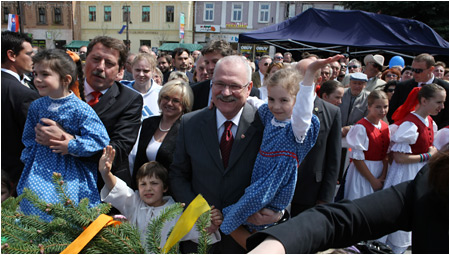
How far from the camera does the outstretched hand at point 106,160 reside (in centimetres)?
209

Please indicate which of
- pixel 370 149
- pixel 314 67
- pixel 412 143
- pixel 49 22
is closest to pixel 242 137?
pixel 314 67

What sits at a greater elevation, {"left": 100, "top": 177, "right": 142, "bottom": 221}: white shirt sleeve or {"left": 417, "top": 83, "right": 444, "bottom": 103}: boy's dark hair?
{"left": 417, "top": 83, "right": 444, "bottom": 103}: boy's dark hair

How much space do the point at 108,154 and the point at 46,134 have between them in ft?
1.31

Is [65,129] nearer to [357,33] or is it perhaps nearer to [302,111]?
[302,111]

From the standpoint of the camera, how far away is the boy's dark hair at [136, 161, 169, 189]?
2.35 meters

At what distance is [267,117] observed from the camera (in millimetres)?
2125

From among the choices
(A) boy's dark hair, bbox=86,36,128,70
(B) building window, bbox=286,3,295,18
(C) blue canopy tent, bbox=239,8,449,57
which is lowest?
(A) boy's dark hair, bbox=86,36,128,70

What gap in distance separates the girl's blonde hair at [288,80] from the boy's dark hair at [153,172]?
106cm

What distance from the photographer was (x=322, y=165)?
7.84 feet

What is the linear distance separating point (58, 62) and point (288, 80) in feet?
5.11

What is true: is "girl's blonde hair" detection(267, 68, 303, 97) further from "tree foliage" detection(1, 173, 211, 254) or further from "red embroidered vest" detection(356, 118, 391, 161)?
"red embroidered vest" detection(356, 118, 391, 161)

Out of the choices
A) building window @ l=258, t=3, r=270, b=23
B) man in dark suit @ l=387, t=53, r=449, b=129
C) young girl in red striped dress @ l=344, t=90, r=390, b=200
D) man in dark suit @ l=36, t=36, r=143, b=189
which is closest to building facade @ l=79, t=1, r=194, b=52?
building window @ l=258, t=3, r=270, b=23

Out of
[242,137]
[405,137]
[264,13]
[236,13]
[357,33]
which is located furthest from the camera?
[236,13]

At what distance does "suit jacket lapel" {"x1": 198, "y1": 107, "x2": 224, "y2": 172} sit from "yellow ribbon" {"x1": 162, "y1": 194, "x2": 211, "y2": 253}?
1.01 meters
